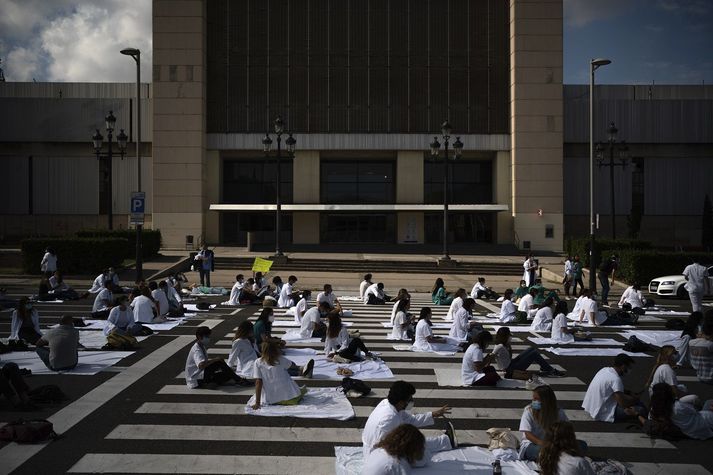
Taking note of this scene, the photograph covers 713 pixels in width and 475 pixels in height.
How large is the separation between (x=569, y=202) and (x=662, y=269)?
23225 mm

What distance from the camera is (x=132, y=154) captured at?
51875mm

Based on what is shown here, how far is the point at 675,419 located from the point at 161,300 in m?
14.2

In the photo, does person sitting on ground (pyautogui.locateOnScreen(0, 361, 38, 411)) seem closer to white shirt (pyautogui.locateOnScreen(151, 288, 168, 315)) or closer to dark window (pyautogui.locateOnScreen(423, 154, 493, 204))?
white shirt (pyautogui.locateOnScreen(151, 288, 168, 315))

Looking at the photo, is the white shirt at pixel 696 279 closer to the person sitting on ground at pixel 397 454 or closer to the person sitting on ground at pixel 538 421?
the person sitting on ground at pixel 538 421

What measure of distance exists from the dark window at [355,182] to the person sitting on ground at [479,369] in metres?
40.8

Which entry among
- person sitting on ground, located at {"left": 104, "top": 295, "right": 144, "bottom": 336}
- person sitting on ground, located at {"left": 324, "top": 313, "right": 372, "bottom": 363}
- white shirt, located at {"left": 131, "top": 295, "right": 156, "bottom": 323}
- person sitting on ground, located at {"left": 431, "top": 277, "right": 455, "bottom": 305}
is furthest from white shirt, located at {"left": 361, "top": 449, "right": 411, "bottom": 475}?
person sitting on ground, located at {"left": 431, "top": 277, "right": 455, "bottom": 305}

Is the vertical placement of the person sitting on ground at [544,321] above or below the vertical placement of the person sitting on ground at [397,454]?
below

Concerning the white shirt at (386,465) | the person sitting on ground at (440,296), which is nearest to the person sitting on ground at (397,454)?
the white shirt at (386,465)

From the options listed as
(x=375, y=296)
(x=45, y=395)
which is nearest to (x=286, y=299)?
(x=375, y=296)

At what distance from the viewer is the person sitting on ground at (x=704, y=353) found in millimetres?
11797

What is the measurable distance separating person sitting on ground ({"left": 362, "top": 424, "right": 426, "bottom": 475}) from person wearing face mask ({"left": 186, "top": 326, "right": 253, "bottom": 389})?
584 centimetres

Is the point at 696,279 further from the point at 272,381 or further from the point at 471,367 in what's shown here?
the point at 272,381

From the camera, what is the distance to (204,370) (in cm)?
1113

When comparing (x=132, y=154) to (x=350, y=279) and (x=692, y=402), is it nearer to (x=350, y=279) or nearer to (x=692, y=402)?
(x=350, y=279)
